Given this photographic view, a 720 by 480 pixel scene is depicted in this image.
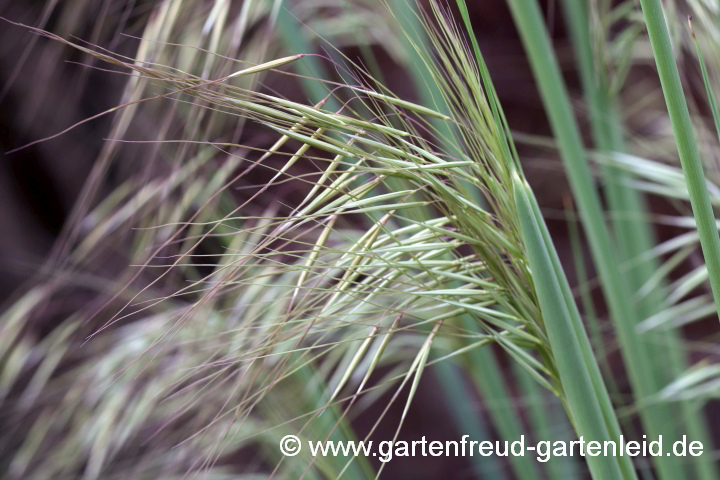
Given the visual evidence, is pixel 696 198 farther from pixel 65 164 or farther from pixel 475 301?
pixel 65 164

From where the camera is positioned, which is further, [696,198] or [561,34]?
[561,34]

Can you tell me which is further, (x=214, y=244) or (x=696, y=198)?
(x=214, y=244)

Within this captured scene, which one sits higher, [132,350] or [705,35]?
[705,35]

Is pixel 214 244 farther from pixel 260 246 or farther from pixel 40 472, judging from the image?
pixel 260 246

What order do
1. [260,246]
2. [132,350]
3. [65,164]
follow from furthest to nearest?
[65,164]
[132,350]
[260,246]

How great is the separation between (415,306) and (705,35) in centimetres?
26

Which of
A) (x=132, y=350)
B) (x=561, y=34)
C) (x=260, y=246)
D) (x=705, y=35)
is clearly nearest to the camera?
(x=260, y=246)

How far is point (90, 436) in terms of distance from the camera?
50 centimetres

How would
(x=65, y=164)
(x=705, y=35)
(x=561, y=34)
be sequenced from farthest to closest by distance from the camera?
(x=561, y=34)
(x=65, y=164)
(x=705, y=35)

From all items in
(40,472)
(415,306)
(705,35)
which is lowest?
(40,472)

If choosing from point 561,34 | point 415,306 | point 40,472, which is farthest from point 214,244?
point 561,34

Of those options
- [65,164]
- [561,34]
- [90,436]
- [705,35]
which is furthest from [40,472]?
[561,34]

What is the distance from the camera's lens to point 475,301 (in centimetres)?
22

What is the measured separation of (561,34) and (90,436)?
1.11 meters
